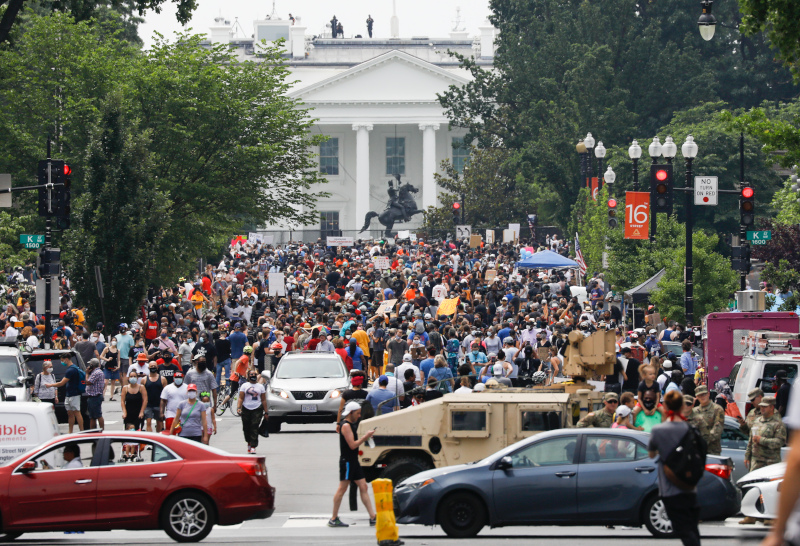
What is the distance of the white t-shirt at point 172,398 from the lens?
17344 millimetres

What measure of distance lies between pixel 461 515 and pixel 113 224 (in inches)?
743

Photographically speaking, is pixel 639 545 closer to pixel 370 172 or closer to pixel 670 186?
pixel 670 186

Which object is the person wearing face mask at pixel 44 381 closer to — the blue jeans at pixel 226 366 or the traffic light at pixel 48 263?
the blue jeans at pixel 226 366

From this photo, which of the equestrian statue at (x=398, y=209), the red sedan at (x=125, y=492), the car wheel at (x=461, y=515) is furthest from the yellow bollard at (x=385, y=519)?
the equestrian statue at (x=398, y=209)

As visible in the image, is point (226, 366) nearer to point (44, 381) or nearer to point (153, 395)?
point (44, 381)

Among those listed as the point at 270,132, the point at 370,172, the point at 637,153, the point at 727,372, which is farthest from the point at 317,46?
the point at 727,372

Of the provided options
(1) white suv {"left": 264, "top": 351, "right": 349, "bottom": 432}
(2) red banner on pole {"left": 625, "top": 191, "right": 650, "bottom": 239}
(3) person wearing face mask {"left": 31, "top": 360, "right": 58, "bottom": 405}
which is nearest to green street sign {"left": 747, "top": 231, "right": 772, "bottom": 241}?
(2) red banner on pole {"left": 625, "top": 191, "right": 650, "bottom": 239}

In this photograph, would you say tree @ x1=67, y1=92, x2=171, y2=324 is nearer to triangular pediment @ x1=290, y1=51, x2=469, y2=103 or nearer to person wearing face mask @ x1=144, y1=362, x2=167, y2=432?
person wearing face mask @ x1=144, y1=362, x2=167, y2=432

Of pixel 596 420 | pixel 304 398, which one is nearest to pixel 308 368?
pixel 304 398

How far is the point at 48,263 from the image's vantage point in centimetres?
2675

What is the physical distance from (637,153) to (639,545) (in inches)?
880

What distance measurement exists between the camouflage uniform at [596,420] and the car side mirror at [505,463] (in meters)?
2.02

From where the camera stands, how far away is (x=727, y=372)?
70.7ft

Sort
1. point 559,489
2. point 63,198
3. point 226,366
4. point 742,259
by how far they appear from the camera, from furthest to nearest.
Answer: point 63,198 → point 742,259 → point 226,366 → point 559,489
